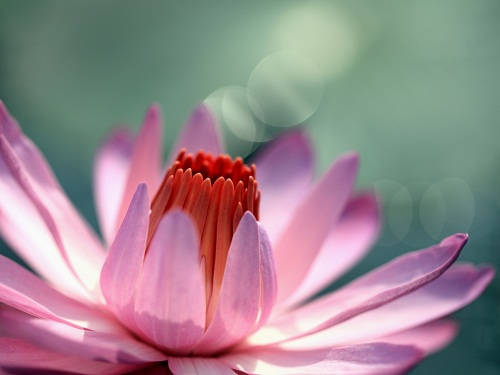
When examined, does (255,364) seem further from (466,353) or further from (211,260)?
(466,353)

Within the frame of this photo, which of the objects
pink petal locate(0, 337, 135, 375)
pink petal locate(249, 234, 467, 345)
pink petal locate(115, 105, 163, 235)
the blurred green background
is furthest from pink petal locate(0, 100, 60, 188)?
the blurred green background

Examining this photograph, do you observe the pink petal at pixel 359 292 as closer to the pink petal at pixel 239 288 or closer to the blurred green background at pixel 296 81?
the pink petal at pixel 239 288

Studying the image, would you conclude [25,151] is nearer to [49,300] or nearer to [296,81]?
[49,300]

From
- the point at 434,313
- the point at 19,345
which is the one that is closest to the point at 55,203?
the point at 19,345

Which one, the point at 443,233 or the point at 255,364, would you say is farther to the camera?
the point at 443,233

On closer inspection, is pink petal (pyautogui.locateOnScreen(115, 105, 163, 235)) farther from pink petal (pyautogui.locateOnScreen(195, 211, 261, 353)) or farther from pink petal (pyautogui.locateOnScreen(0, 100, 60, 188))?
pink petal (pyautogui.locateOnScreen(195, 211, 261, 353))
